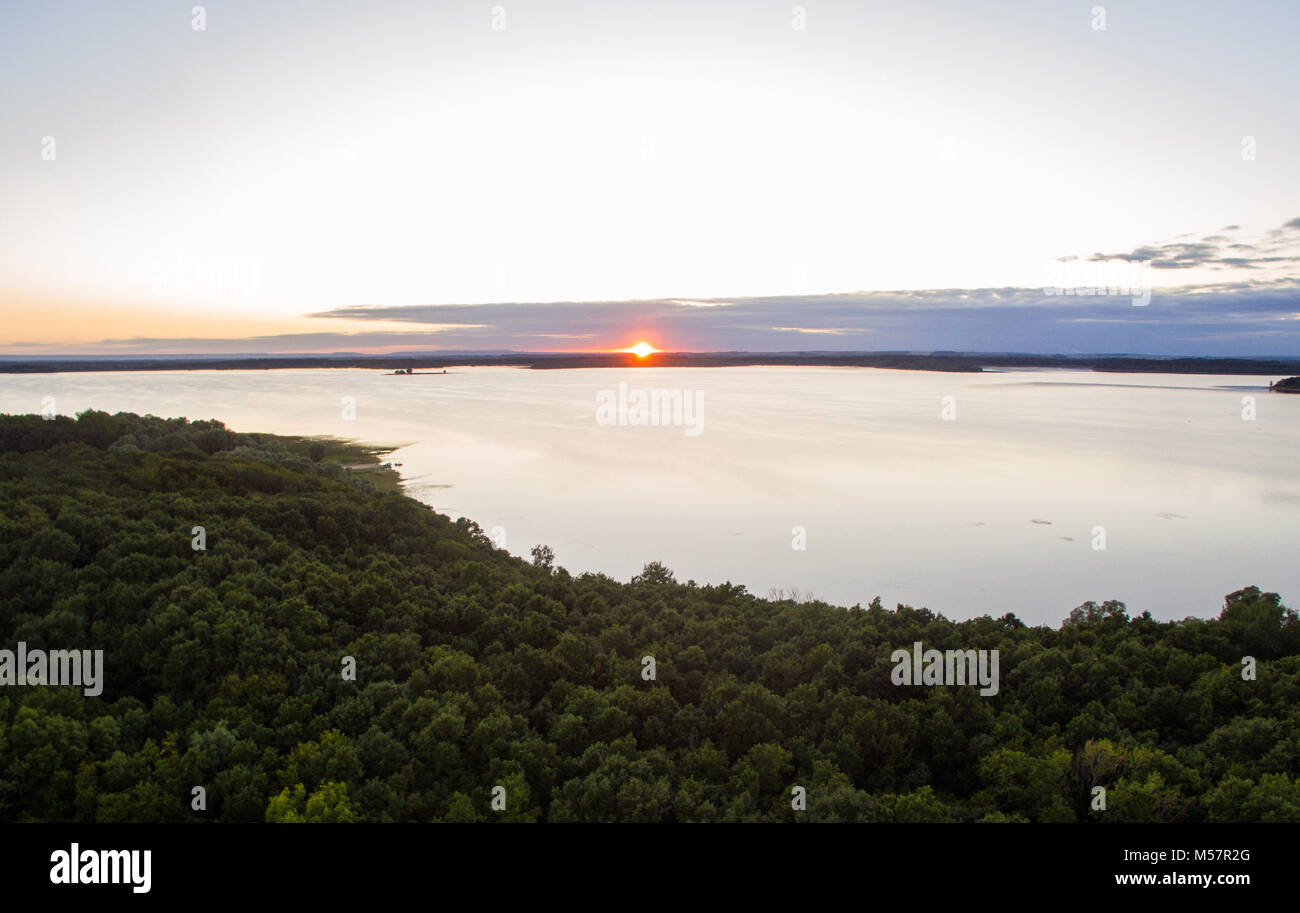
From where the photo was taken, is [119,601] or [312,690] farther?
[119,601]

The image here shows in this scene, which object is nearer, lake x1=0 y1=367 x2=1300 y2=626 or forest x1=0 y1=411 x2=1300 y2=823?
forest x1=0 y1=411 x2=1300 y2=823

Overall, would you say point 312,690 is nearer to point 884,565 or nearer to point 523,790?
point 523,790

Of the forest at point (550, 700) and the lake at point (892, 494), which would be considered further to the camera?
the lake at point (892, 494)

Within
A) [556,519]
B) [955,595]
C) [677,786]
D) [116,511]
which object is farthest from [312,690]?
[556,519]
